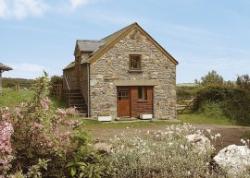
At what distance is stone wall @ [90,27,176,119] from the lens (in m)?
32.2

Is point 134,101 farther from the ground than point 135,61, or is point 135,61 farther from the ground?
point 135,61

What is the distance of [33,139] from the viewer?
778cm

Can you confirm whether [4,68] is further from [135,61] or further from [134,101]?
[134,101]

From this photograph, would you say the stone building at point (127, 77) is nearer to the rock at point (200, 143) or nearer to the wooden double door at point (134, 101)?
the wooden double door at point (134, 101)

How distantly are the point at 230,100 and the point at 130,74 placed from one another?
900 cm

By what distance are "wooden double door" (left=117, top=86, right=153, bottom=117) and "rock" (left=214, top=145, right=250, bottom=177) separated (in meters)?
24.4

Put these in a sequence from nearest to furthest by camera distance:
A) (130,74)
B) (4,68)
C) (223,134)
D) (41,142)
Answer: (41,142) < (223,134) < (130,74) < (4,68)

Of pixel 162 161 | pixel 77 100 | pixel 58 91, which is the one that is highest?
pixel 58 91

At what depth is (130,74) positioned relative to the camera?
33.3 meters

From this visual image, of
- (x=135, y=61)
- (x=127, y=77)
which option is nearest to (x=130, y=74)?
(x=127, y=77)

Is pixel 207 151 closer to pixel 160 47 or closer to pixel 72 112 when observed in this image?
pixel 72 112

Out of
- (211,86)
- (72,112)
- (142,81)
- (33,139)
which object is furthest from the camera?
(211,86)

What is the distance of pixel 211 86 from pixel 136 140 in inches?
1164

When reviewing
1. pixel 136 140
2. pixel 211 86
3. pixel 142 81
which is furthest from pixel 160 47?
pixel 136 140
